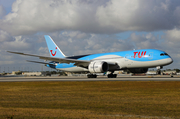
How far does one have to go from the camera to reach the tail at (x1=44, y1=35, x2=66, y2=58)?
187 feet

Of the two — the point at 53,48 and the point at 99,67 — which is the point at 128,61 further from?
the point at 53,48

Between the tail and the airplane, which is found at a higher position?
the tail

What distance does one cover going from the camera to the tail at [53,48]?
56.9 metres

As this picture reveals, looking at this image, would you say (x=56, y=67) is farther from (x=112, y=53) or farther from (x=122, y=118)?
(x=122, y=118)

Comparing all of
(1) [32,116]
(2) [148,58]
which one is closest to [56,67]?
(2) [148,58]

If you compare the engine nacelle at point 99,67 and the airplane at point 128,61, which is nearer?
the airplane at point 128,61

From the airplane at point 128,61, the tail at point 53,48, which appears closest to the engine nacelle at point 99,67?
the airplane at point 128,61

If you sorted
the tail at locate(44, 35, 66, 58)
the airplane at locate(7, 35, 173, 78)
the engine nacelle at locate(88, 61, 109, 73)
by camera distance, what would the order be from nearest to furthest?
1. the airplane at locate(7, 35, 173, 78)
2. the engine nacelle at locate(88, 61, 109, 73)
3. the tail at locate(44, 35, 66, 58)

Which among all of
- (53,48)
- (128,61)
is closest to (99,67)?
(128,61)

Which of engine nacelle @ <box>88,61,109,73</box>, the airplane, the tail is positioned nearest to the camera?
the airplane

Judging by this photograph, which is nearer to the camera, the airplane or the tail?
the airplane

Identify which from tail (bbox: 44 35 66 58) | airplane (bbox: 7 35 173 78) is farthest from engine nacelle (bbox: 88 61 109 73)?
tail (bbox: 44 35 66 58)

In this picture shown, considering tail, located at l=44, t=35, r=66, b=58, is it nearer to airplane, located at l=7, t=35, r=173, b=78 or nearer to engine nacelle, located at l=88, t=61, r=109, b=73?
airplane, located at l=7, t=35, r=173, b=78

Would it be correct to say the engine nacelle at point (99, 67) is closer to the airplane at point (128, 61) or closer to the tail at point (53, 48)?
the airplane at point (128, 61)
